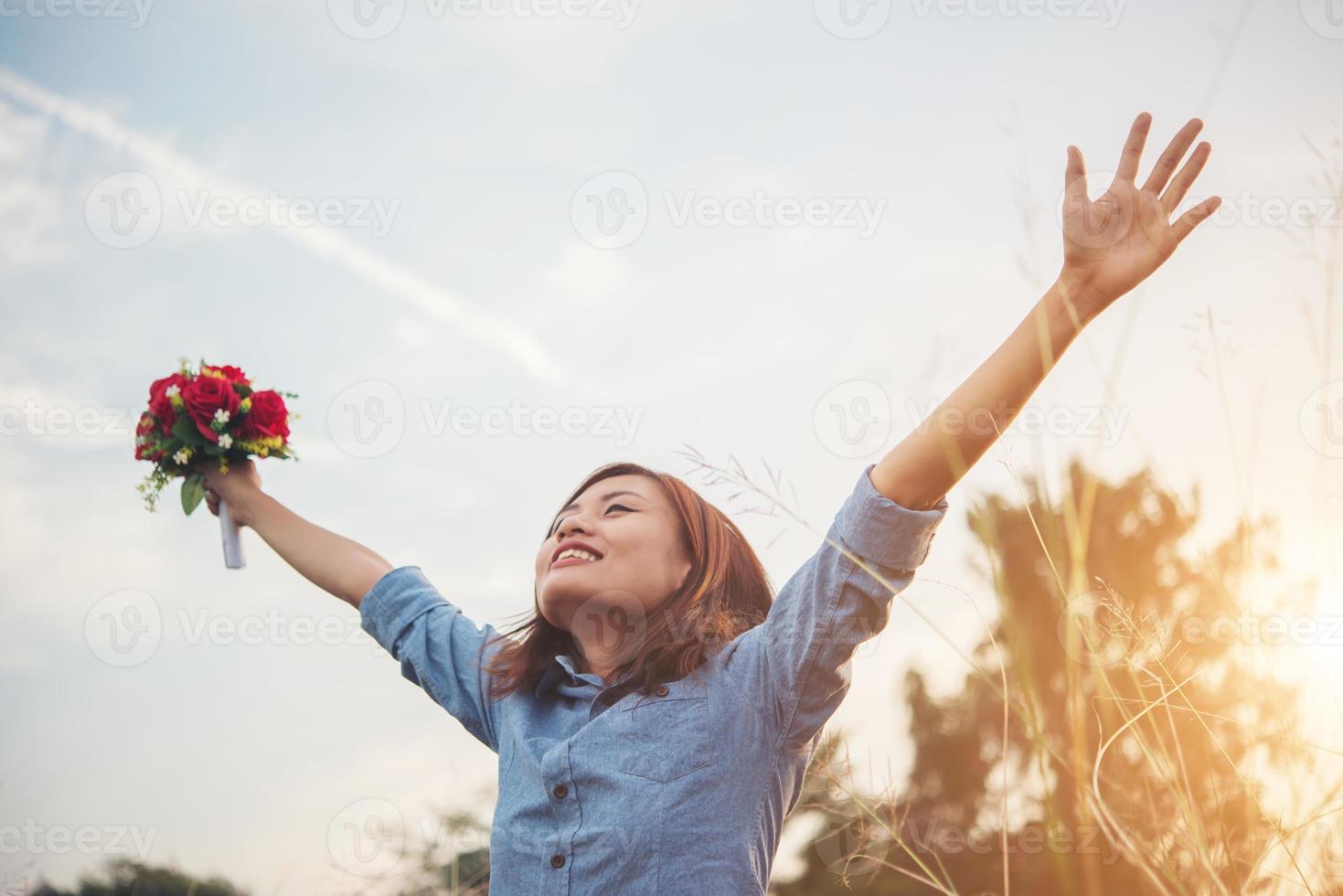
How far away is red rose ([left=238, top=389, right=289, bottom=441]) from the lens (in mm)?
3068

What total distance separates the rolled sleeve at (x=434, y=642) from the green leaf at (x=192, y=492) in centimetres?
69

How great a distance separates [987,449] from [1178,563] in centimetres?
873

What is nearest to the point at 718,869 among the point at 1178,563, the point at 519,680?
the point at 519,680

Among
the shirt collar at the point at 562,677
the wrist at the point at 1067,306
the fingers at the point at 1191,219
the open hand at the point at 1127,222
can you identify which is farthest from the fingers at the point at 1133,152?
the shirt collar at the point at 562,677

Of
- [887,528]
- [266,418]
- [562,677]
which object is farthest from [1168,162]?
[266,418]

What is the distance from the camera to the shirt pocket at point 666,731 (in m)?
2.03

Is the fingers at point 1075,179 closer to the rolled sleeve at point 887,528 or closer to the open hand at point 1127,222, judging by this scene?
the open hand at point 1127,222

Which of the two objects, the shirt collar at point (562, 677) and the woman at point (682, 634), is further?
the shirt collar at point (562, 677)

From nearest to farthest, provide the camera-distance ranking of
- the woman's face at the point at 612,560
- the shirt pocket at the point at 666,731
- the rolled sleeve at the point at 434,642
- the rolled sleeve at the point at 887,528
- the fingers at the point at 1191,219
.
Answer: the fingers at the point at 1191,219 → the rolled sleeve at the point at 887,528 → the shirt pocket at the point at 666,731 → the woman's face at the point at 612,560 → the rolled sleeve at the point at 434,642

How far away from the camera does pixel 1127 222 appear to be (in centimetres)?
165

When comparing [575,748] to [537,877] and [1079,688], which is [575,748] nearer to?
[537,877]

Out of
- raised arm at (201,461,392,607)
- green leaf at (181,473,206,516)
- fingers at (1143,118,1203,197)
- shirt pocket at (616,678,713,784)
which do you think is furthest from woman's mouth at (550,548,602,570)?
fingers at (1143,118,1203,197)

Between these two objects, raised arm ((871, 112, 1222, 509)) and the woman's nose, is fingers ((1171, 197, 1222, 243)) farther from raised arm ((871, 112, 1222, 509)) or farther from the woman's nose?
the woman's nose

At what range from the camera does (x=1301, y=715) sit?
156cm
